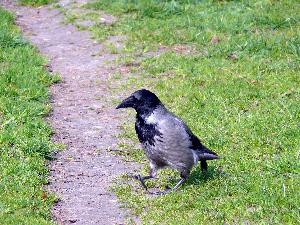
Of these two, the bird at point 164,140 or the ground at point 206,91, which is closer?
the ground at point 206,91

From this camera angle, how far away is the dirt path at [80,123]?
6.89 meters

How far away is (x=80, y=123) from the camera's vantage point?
9461mm

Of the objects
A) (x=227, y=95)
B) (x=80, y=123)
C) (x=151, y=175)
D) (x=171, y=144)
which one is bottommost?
(x=80, y=123)

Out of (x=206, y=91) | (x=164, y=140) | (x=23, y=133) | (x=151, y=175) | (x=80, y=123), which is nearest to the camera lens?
(x=164, y=140)

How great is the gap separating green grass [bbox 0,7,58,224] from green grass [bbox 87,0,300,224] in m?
0.94

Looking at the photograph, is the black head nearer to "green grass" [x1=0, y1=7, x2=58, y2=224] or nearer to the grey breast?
the grey breast

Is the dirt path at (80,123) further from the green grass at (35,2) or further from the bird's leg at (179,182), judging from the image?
the green grass at (35,2)

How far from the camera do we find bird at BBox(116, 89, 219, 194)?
691cm

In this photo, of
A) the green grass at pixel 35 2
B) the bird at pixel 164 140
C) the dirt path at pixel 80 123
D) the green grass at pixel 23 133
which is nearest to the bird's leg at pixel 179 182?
the bird at pixel 164 140

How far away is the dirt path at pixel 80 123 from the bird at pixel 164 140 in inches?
26.2

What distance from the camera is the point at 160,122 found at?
6965mm

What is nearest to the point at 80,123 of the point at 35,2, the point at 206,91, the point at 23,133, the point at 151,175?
the point at 23,133

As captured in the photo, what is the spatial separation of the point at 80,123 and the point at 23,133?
4.14ft

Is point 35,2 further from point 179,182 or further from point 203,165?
point 179,182
